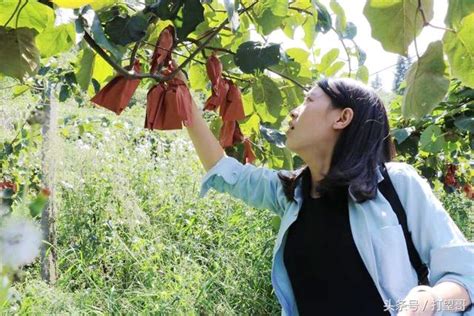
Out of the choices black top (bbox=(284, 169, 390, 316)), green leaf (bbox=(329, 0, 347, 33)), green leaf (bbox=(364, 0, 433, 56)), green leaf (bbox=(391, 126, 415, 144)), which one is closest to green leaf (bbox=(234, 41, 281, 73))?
green leaf (bbox=(329, 0, 347, 33))

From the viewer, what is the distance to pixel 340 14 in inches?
38.0

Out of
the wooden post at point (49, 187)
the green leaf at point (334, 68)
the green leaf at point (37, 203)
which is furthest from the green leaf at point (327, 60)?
the wooden post at point (49, 187)

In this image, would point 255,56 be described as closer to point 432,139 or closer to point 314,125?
point 314,125

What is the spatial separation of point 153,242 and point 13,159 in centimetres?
93

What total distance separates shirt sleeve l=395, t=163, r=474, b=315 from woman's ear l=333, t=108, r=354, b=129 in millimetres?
140

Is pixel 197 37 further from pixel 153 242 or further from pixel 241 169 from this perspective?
pixel 153 242

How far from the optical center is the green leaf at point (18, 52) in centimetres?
63

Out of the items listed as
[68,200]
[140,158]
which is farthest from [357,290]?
[140,158]

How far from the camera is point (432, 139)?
154 cm

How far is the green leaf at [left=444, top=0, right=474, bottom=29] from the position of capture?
0.34 m

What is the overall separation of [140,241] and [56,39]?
2170 mm

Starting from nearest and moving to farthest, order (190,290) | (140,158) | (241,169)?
(241,169)
(190,290)
(140,158)

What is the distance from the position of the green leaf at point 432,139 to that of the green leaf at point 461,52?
3.94 ft

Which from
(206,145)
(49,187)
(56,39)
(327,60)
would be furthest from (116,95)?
(49,187)
